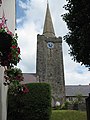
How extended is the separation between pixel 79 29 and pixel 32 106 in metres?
5.49

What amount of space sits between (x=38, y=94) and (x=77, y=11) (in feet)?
18.5

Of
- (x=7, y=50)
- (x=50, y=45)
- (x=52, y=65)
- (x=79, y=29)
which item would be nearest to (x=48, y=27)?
(x=50, y=45)

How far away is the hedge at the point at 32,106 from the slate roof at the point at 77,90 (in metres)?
58.1

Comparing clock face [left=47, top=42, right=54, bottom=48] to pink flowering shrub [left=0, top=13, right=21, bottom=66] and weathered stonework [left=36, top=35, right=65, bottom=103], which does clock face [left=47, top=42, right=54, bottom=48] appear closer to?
weathered stonework [left=36, top=35, right=65, bottom=103]

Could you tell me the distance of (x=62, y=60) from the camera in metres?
61.8

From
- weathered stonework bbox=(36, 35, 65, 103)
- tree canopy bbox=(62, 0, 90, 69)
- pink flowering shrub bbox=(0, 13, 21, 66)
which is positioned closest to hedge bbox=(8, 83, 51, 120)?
tree canopy bbox=(62, 0, 90, 69)

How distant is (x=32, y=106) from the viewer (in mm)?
15188

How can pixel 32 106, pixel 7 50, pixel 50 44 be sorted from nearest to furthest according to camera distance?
pixel 7 50, pixel 32 106, pixel 50 44

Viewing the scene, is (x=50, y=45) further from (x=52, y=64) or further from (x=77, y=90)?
(x=77, y=90)

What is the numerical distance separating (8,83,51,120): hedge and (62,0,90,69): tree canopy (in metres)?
3.06

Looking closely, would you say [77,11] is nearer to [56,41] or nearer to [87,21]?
[87,21]

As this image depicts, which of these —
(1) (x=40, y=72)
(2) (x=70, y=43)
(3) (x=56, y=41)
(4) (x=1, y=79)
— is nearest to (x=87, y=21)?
(2) (x=70, y=43)

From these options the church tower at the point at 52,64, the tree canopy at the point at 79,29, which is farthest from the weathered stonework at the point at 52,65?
the tree canopy at the point at 79,29

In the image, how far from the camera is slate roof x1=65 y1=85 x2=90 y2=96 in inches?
2866
